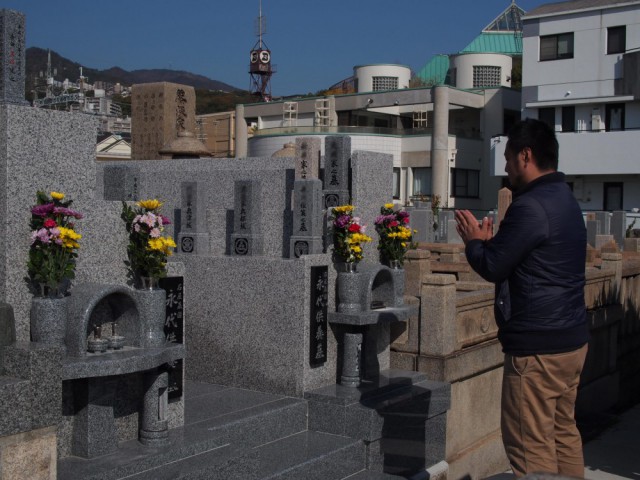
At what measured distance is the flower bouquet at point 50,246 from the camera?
5559 millimetres

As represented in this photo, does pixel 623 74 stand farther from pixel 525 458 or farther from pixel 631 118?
pixel 525 458

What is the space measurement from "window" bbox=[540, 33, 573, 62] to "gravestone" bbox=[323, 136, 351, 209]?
27061 mm

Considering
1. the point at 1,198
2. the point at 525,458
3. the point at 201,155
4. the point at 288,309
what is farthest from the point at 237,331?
the point at 201,155

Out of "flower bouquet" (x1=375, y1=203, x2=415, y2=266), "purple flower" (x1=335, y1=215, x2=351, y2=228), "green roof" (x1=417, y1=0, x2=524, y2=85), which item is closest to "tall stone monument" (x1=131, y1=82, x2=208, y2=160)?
"flower bouquet" (x1=375, y1=203, x2=415, y2=266)

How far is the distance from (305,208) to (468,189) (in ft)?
101

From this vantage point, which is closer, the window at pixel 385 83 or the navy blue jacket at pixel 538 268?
the navy blue jacket at pixel 538 268

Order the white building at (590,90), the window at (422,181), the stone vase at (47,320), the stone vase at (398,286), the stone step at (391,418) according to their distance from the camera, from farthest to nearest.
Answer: the window at (422,181), the white building at (590,90), the stone vase at (398,286), the stone step at (391,418), the stone vase at (47,320)

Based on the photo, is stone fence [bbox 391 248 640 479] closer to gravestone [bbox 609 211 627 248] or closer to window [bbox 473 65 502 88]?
gravestone [bbox 609 211 627 248]

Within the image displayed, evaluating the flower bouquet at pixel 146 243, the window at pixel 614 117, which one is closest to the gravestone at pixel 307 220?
the flower bouquet at pixel 146 243

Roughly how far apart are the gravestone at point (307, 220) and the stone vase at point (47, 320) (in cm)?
494

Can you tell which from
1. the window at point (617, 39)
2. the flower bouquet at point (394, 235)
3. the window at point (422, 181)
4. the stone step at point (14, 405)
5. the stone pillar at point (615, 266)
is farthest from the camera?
the window at point (422, 181)

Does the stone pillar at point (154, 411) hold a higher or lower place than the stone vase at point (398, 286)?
lower

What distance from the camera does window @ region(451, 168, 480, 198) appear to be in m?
39.6

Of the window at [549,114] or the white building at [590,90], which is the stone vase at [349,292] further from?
the window at [549,114]
